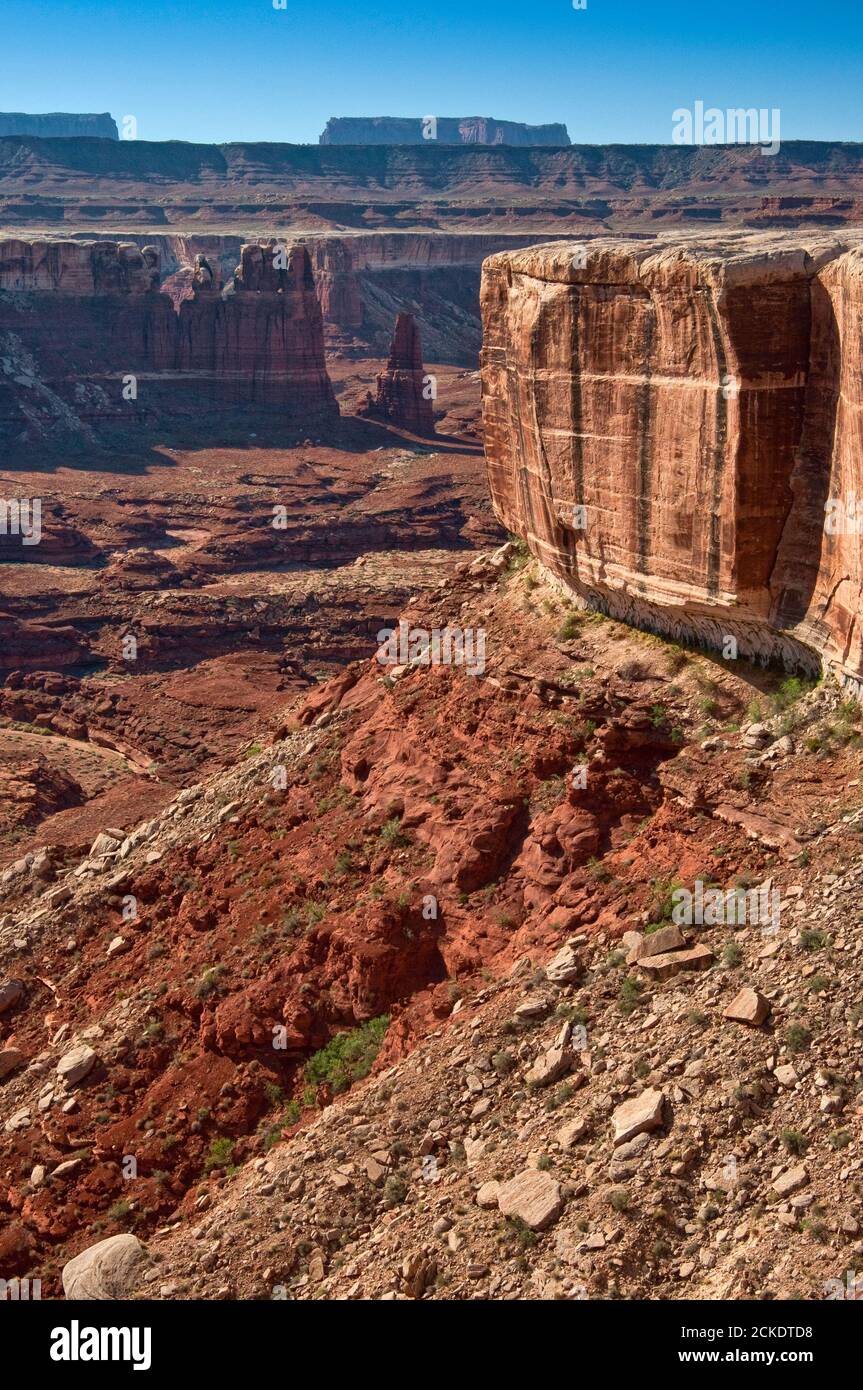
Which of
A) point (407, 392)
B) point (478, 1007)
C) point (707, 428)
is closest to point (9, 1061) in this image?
point (478, 1007)

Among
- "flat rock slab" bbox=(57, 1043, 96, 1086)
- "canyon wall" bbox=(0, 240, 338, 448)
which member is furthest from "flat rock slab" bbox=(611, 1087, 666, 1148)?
"canyon wall" bbox=(0, 240, 338, 448)

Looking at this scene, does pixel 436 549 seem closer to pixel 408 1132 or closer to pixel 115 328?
pixel 115 328

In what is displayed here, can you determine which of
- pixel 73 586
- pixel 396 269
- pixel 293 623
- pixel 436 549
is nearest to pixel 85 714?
pixel 293 623

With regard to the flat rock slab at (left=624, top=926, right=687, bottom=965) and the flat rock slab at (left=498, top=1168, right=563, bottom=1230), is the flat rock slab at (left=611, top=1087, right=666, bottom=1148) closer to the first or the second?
the flat rock slab at (left=498, top=1168, right=563, bottom=1230)

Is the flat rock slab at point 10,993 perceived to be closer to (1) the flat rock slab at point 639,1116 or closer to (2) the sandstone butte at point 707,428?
(2) the sandstone butte at point 707,428


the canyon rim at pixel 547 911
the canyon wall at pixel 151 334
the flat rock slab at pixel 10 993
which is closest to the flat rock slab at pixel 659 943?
the canyon rim at pixel 547 911

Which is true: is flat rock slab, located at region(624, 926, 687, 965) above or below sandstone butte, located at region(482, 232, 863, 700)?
below

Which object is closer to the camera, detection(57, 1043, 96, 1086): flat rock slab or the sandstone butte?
the sandstone butte
